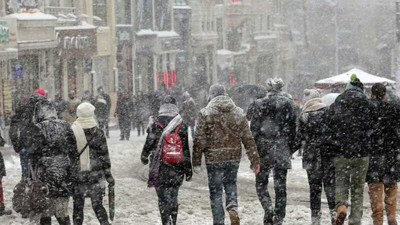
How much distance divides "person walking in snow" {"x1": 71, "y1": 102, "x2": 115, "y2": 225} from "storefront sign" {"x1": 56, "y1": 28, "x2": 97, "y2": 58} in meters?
25.0

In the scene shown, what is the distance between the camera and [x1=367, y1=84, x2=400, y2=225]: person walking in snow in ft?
36.0

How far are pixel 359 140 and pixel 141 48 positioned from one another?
3654 centimetres

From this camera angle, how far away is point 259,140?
11234 mm

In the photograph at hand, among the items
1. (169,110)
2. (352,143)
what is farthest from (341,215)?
(169,110)

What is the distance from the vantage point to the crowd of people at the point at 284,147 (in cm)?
1029

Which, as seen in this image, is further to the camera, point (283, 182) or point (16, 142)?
point (16, 142)

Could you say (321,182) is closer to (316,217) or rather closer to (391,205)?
(316,217)

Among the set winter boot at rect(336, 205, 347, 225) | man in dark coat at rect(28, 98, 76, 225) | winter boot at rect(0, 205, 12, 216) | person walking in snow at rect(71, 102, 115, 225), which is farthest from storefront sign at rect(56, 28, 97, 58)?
winter boot at rect(336, 205, 347, 225)

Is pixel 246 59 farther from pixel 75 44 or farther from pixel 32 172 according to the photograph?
pixel 32 172

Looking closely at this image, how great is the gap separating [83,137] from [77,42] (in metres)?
26.7

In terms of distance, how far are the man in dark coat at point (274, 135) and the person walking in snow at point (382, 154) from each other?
3.16 feet

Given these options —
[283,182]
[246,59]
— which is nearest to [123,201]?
[283,182]

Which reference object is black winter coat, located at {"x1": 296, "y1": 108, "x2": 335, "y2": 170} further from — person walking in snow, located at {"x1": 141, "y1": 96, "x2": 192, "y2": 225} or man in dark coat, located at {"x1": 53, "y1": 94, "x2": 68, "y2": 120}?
man in dark coat, located at {"x1": 53, "y1": 94, "x2": 68, "y2": 120}

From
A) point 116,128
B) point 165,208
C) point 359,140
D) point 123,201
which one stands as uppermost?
point 359,140
